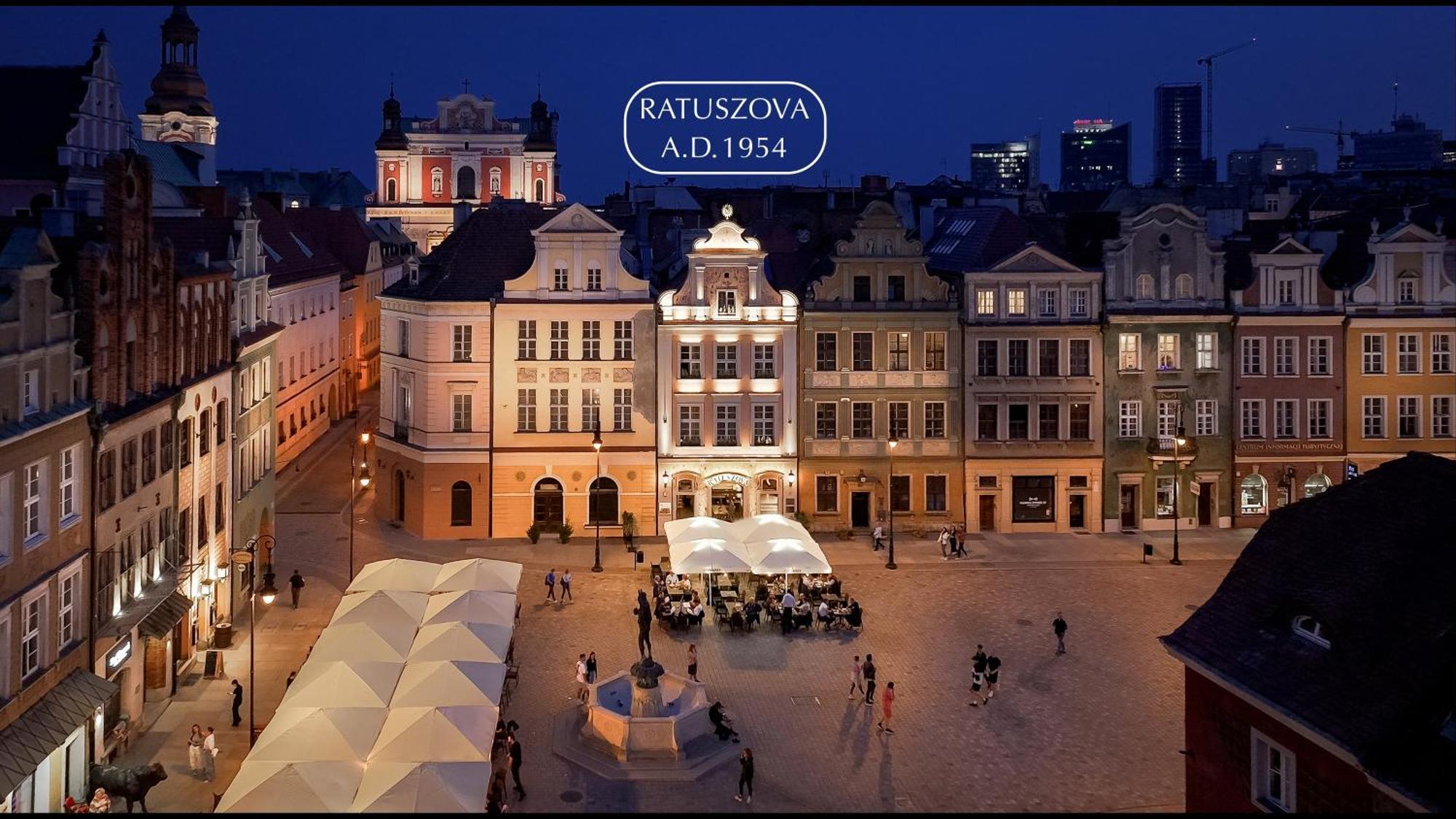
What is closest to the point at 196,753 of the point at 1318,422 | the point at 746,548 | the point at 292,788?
the point at 292,788

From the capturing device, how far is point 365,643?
30.4 meters

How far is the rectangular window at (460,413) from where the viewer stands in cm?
5334

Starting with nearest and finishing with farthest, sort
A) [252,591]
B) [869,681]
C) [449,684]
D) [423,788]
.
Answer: [423,788] → [449,684] → [252,591] → [869,681]

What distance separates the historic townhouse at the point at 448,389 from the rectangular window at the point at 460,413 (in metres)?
0.03

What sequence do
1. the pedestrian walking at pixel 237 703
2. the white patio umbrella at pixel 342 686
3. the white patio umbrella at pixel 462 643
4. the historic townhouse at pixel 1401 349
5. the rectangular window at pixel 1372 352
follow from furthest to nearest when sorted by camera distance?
the rectangular window at pixel 1372 352 → the historic townhouse at pixel 1401 349 → the pedestrian walking at pixel 237 703 → the white patio umbrella at pixel 462 643 → the white patio umbrella at pixel 342 686

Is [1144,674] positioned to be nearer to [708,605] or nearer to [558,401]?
[708,605]

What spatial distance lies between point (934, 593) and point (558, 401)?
717 inches

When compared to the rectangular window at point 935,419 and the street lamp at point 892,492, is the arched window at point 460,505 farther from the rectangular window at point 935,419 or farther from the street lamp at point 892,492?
the rectangular window at point 935,419

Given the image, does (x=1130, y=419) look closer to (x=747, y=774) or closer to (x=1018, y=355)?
(x=1018, y=355)

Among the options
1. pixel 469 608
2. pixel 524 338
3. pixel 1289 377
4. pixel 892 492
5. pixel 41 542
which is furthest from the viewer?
pixel 1289 377

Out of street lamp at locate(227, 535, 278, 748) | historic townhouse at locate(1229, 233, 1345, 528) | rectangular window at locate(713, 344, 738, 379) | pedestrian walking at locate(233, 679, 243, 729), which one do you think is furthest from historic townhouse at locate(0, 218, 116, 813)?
historic townhouse at locate(1229, 233, 1345, 528)

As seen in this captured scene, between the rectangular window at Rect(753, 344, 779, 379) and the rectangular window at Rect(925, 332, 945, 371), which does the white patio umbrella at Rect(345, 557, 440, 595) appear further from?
the rectangular window at Rect(925, 332, 945, 371)

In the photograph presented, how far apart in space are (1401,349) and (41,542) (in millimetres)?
51959

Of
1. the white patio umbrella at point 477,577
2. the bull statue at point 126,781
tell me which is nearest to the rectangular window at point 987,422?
the white patio umbrella at point 477,577
